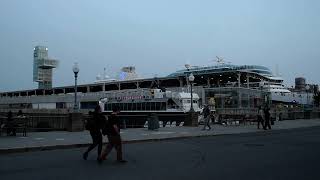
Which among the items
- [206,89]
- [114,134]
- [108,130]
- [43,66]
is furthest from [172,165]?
[43,66]

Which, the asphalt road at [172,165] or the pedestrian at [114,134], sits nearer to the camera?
the asphalt road at [172,165]

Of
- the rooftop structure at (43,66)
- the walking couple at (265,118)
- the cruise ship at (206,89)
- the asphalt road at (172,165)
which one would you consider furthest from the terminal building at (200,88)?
the asphalt road at (172,165)

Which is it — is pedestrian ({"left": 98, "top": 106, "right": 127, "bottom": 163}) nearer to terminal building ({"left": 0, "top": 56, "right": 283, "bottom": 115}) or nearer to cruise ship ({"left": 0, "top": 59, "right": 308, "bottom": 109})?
terminal building ({"left": 0, "top": 56, "right": 283, "bottom": 115})

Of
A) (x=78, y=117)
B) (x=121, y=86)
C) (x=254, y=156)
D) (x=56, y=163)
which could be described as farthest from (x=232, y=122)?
(x=121, y=86)

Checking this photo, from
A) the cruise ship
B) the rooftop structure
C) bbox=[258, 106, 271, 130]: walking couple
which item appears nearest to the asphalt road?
bbox=[258, 106, 271, 130]: walking couple

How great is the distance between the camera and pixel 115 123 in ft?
44.0

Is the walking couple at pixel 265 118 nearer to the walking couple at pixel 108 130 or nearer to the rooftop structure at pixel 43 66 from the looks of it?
the walking couple at pixel 108 130

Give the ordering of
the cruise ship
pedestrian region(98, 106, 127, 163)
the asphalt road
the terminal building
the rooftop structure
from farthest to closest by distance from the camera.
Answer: the rooftop structure, the cruise ship, the terminal building, pedestrian region(98, 106, 127, 163), the asphalt road

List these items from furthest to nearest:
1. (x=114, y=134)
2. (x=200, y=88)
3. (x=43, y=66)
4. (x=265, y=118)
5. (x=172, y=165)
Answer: (x=43, y=66), (x=200, y=88), (x=265, y=118), (x=114, y=134), (x=172, y=165)

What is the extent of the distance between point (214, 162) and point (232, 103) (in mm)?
62510

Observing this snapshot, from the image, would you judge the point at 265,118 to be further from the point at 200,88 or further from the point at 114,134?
the point at 200,88

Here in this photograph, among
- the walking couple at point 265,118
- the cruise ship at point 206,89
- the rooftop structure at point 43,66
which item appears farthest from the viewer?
the rooftop structure at point 43,66

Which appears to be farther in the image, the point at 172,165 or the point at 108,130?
the point at 108,130

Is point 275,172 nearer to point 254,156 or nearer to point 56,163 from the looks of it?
point 254,156
